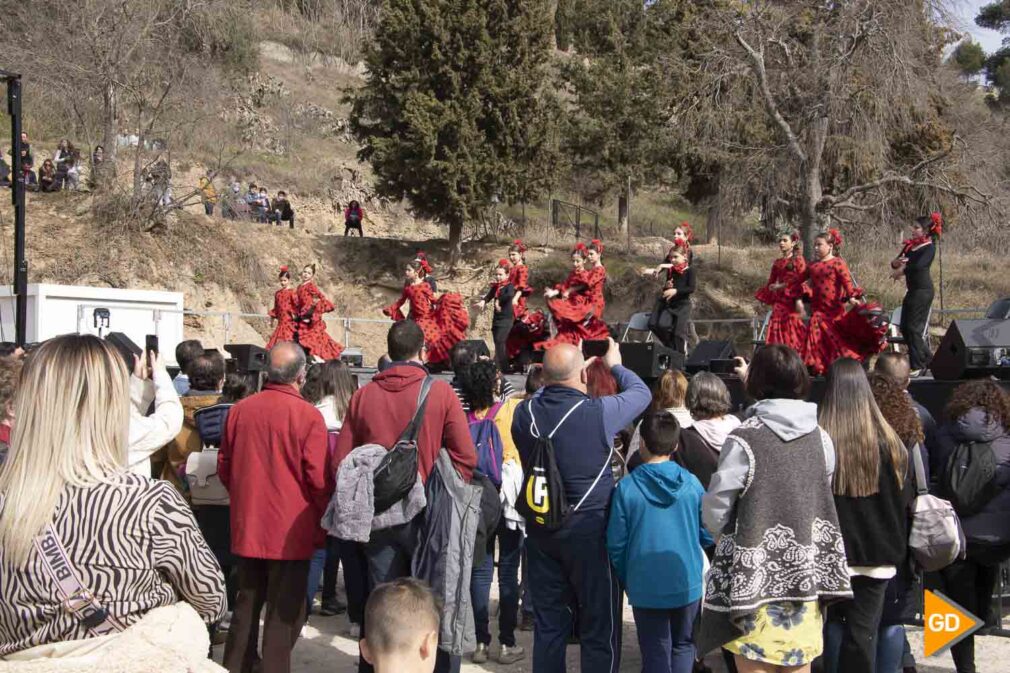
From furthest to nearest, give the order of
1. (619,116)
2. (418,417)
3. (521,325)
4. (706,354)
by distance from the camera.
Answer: (619,116), (521,325), (706,354), (418,417)

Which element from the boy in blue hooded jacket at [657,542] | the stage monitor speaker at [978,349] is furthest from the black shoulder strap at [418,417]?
the stage monitor speaker at [978,349]

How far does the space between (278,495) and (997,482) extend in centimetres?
353

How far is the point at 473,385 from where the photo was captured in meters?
5.52

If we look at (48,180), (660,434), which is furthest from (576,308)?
(48,180)

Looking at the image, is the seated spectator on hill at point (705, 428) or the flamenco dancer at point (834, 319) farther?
the flamenco dancer at point (834, 319)

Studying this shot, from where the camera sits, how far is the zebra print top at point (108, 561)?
234cm

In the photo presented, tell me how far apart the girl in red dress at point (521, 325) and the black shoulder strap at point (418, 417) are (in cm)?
758

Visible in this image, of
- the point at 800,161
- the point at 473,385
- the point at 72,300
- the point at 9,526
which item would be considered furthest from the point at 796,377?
the point at 800,161

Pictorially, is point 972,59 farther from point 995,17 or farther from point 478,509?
point 478,509

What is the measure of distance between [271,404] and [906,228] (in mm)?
20985

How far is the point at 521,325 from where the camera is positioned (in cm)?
1223

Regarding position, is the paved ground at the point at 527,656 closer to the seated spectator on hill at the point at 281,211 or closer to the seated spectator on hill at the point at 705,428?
the seated spectator on hill at the point at 705,428

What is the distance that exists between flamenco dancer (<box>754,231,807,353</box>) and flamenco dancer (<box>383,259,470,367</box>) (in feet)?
13.5

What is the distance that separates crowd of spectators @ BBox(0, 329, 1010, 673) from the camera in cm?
240
